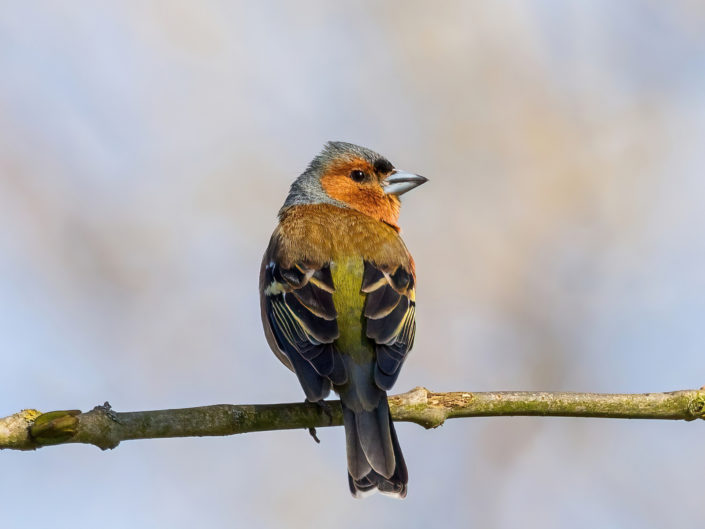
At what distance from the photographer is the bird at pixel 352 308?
4.39 metres

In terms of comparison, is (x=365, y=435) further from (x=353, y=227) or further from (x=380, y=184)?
(x=380, y=184)

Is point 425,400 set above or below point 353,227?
below

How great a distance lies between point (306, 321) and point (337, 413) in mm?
606

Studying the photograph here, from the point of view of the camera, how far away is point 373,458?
4.34 meters

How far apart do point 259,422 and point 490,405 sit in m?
1.22

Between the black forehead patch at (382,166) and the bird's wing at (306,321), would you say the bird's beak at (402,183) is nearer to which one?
the black forehead patch at (382,166)

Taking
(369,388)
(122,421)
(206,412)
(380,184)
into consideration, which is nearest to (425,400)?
(369,388)

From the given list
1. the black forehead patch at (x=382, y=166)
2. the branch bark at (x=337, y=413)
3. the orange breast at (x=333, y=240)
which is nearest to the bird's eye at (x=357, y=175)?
the black forehead patch at (x=382, y=166)

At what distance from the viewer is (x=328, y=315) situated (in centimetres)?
494

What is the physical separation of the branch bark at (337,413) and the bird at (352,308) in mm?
171

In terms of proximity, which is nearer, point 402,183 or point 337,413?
point 337,413

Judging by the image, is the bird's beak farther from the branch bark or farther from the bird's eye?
the branch bark

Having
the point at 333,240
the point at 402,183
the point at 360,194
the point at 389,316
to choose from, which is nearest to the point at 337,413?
the point at 389,316

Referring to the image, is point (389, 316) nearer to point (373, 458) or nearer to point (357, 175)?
point (373, 458)
